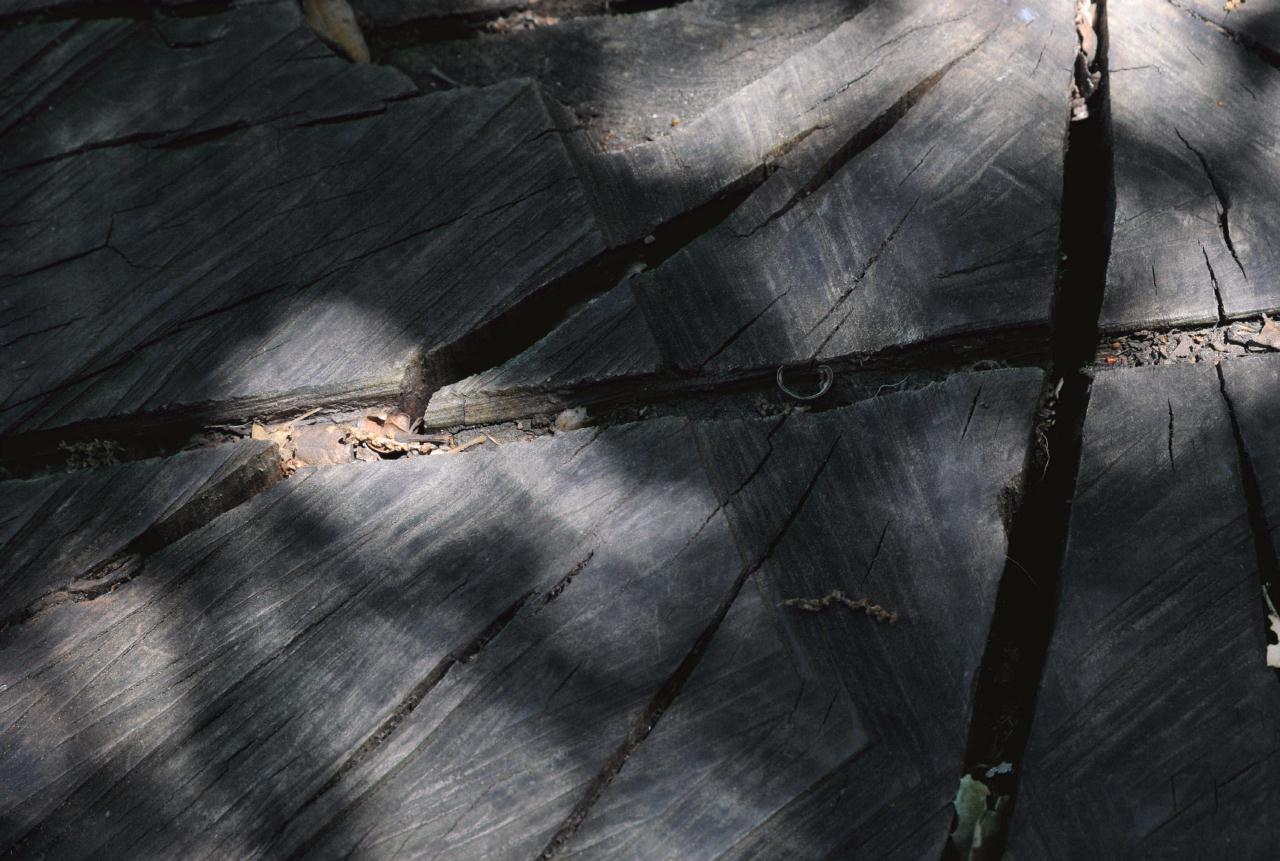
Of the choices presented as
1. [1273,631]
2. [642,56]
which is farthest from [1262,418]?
[642,56]

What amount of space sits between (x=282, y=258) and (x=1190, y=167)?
4.89 ft

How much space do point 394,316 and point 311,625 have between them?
52 centimetres

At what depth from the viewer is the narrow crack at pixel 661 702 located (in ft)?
4.41

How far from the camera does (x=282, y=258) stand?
71.6 inches

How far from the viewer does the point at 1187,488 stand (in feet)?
4.82

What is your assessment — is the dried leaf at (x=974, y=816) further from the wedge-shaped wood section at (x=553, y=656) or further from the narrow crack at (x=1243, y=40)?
the narrow crack at (x=1243, y=40)

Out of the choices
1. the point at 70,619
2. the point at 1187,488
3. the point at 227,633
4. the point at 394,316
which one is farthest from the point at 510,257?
the point at 1187,488

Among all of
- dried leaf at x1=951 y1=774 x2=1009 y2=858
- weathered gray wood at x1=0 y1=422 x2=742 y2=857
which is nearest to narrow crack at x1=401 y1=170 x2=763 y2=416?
weathered gray wood at x1=0 y1=422 x2=742 y2=857

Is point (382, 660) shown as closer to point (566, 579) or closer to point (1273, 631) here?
point (566, 579)

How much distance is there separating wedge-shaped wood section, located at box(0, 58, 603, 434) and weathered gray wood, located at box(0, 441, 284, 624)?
0.37 ft

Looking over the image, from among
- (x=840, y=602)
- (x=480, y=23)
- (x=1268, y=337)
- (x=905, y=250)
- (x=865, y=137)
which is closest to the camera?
(x=840, y=602)

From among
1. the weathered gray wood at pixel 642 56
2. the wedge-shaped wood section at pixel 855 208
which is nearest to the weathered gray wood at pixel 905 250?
the wedge-shaped wood section at pixel 855 208

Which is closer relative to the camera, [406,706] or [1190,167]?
[406,706]

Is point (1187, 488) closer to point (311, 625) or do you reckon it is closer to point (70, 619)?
point (311, 625)
